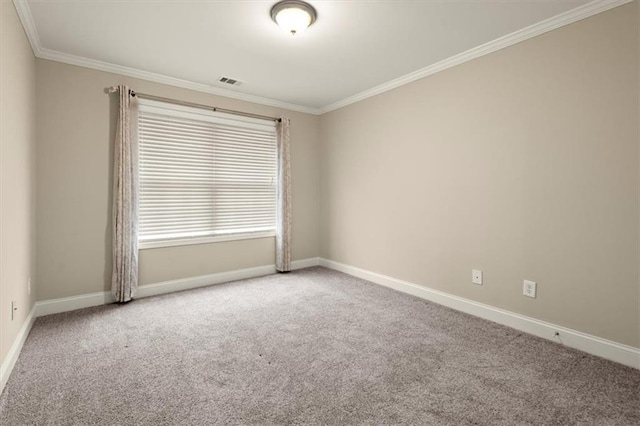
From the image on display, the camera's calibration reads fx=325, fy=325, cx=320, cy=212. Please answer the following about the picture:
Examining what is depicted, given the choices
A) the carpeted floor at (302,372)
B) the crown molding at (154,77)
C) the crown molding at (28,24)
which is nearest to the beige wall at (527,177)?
the carpeted floor at (302,372)

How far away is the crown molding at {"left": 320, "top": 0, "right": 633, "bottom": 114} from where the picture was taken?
2.36 m

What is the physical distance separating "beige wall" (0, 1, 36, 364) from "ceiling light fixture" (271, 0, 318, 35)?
5.64 ft

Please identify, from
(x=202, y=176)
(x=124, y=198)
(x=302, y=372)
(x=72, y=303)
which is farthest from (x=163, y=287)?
(x=302, y=372)

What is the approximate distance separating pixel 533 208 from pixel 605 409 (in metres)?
1.49

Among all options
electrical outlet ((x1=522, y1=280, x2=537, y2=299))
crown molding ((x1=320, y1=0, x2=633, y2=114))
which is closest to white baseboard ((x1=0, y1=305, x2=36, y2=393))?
electrical outlet ((x1=522, y1=280, x2=537, y2=299))

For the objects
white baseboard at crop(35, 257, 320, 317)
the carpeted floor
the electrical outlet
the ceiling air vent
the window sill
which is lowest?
the carpeted floor

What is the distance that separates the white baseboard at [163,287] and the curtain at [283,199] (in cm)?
23

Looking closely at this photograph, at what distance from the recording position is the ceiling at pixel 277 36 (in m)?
2.42

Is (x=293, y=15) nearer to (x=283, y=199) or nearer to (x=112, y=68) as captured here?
(x=112, y=68)

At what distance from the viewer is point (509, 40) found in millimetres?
2850

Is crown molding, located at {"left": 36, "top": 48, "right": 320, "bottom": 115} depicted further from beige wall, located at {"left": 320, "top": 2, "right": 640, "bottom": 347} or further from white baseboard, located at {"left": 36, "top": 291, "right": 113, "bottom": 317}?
white baseboard, located at {"left": 36, "top": 291, "right": 113, "bottom": 317}

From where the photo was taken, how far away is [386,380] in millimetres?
2076

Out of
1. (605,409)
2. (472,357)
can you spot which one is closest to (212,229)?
(472,357)

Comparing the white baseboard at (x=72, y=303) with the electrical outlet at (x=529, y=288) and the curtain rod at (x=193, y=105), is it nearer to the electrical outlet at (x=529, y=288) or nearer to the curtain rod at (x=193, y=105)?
the curtain rod at (x=193, y=105)
